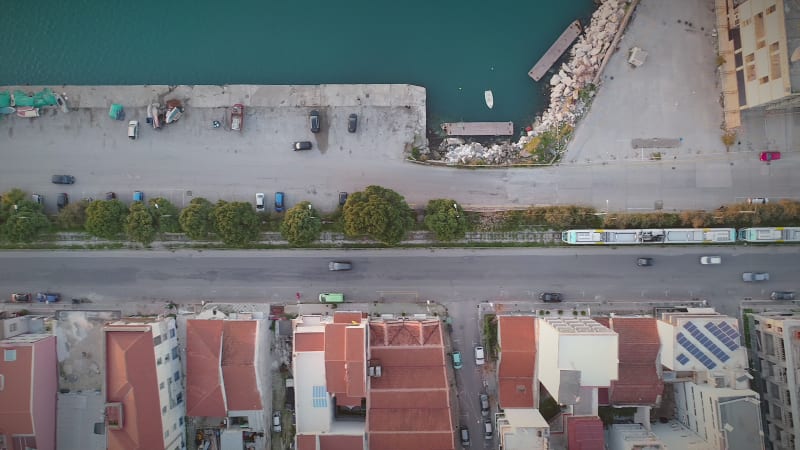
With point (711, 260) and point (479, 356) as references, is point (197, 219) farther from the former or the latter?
point (711, 260)

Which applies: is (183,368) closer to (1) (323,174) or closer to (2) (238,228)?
(2) (238,228)

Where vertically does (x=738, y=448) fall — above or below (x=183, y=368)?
below

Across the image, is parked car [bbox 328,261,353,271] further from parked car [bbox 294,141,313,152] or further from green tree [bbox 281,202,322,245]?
parked car [bbox 294,141,313,152]

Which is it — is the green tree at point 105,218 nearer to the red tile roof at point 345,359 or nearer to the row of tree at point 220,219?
the row of tree at point 220,219

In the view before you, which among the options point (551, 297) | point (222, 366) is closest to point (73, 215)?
point (222, 366)

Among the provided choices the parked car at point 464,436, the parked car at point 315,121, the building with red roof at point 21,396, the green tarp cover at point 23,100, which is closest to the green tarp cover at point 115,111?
the green tarp cover at point 23,100

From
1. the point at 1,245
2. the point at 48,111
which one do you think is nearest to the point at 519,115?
the point at 48,111
